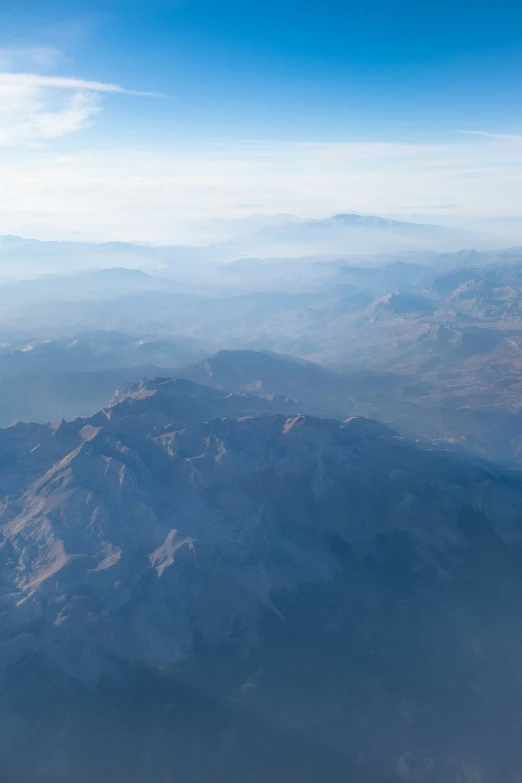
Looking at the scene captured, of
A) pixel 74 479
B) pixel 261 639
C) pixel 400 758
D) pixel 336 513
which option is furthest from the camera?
pixel 336 513

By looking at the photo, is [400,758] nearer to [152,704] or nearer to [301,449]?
[152,704]

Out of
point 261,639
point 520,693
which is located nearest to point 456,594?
point 520,693

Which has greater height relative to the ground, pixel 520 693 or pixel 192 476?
pixel 192 476

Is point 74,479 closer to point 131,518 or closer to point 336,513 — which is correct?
point 131,518

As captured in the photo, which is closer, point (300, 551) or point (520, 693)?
point (520, 693)

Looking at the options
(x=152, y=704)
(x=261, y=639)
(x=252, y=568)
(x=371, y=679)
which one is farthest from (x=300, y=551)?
(x=152, y=704)

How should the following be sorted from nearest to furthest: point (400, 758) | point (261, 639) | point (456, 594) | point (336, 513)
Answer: point (400, 758) → point (261, 639) → point (456, 594) → point (336, 513)
